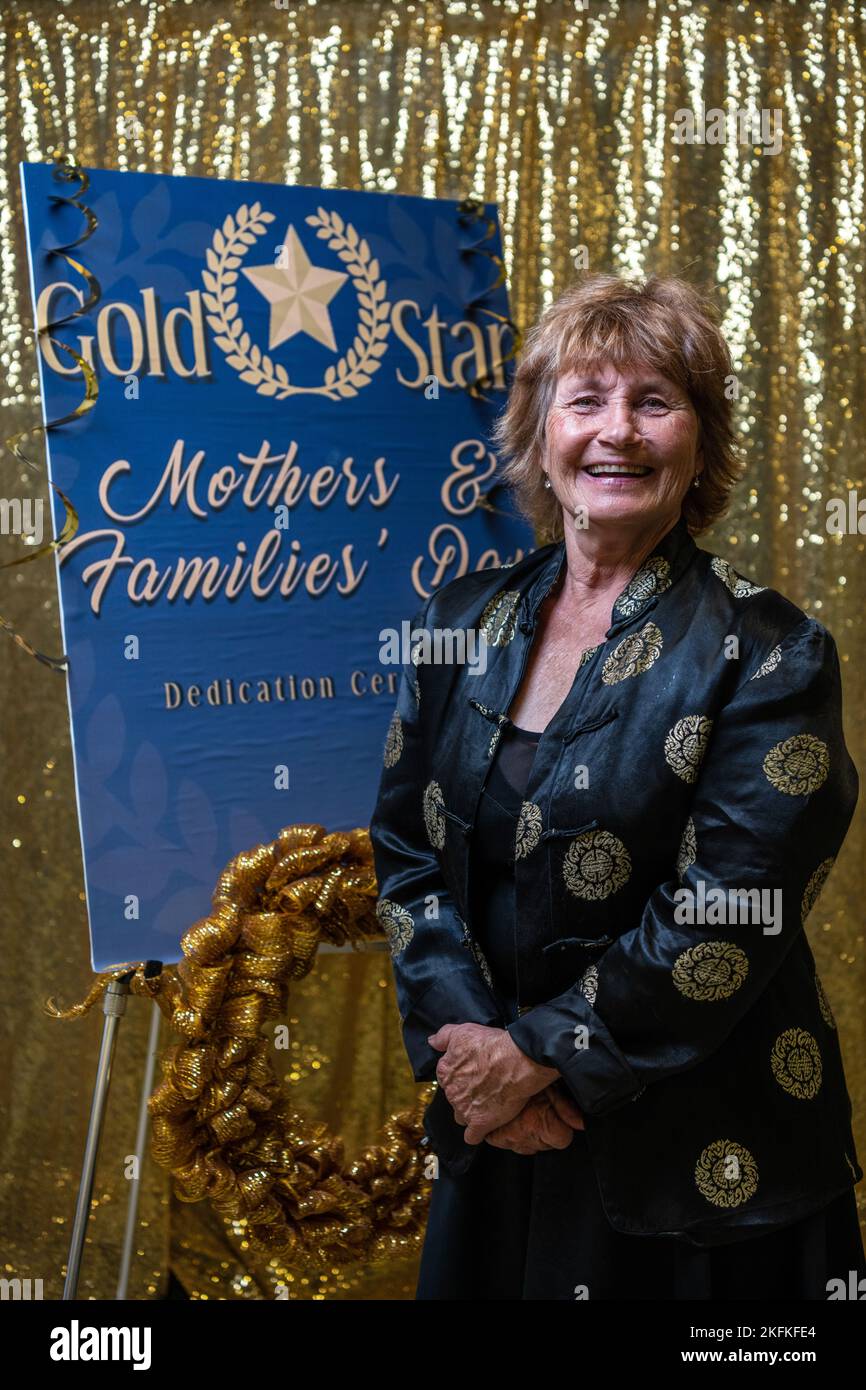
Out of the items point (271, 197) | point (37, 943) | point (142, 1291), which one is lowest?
point (142, 1291)

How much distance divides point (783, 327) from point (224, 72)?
1121mm

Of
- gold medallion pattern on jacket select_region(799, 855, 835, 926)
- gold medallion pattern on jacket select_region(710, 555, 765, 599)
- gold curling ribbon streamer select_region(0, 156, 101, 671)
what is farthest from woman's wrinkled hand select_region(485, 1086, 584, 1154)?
gold curling ribbon streamer select_region(0, 156, 101, 671)

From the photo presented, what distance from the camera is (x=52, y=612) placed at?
8.04 feet

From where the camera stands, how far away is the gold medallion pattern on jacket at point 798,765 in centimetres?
135

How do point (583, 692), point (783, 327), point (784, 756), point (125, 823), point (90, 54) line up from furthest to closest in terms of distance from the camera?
point (783, 327), point (90, 54), point (125, 823), point (583, 692), point (784, 756)

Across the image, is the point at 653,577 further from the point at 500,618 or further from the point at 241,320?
the point at 241,320

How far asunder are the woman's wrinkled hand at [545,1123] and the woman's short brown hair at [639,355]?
698 millimetres

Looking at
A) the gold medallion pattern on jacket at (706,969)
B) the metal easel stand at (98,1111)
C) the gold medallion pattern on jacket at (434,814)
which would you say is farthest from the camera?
the metal easel stand at (98,1111)

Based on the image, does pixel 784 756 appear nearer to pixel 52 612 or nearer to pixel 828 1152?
pixel 828 1152

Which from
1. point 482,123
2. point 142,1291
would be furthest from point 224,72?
point 142,1291

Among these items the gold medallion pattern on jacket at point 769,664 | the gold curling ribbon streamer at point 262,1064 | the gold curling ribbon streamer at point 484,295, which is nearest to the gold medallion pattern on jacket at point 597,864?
the gold medallion pattern on jacket at point 769,664

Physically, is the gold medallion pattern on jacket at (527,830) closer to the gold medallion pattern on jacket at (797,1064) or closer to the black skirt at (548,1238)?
the black skirt at (548,1238)

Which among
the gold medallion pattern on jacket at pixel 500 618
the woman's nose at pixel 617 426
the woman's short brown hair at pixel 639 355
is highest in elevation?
the woman's short brown hair at pixel 639 355

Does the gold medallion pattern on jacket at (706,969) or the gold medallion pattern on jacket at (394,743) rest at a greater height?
the gold medallion pattern on jacket at (394,743)
